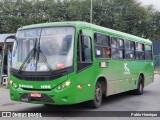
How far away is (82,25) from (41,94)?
7.94 ft

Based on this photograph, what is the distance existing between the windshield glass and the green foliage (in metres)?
36.8

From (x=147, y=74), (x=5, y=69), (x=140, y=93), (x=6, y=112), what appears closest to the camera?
(x=6, y=112)

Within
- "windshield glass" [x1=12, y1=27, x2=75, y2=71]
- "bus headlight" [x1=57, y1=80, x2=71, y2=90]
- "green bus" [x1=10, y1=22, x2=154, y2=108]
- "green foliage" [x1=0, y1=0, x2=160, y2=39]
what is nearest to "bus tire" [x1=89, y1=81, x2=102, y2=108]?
"green bus" [x1=10, y1=22, x2=154, y2=108]

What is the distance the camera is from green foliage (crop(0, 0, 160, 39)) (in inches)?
1854

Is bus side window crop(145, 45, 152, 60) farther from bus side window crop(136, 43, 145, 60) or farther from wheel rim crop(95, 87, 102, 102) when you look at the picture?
wheel rim crop(95, 87, 102, 102)

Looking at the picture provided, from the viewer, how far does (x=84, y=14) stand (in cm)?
4725

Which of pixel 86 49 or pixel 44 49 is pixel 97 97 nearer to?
pixel 86 49

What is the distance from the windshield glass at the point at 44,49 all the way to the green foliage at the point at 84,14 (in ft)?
121

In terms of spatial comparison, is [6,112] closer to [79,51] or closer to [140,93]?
[79,51]

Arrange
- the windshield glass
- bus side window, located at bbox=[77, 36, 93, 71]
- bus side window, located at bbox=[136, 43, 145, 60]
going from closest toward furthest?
the windshield glass
bus side window, located at bbox=[77, 36, 93, 71]
bus side window, located at bbox=[136, 43, 145, 60]

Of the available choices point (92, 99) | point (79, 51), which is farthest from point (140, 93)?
point (79, 51)

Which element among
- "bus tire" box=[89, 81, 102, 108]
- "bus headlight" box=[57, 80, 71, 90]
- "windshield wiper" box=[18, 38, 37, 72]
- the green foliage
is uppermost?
the green foliage

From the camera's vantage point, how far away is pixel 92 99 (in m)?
10.4

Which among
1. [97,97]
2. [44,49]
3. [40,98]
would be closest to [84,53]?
[44,49]
